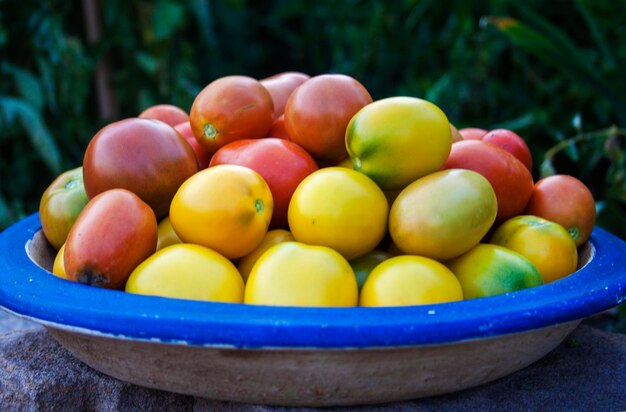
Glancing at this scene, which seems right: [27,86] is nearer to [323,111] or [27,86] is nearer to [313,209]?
[323,111]

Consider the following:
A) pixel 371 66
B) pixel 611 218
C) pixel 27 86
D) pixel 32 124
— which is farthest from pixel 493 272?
pixel 371 66

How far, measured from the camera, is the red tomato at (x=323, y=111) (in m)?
1.35

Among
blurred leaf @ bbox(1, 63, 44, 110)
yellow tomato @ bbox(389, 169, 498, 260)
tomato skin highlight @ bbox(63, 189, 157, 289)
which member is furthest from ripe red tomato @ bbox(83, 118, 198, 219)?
blurred leaf @ bbox(1, 63, 44, 110)

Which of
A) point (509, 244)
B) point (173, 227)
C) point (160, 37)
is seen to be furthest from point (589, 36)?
point (173, 227)

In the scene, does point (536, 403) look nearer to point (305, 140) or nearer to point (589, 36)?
point (305, 140)

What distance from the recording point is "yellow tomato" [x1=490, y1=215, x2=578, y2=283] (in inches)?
49.4

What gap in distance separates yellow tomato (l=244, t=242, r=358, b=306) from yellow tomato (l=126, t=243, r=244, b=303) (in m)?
0.04

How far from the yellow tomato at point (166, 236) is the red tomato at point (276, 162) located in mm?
155

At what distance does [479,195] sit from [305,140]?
38cm

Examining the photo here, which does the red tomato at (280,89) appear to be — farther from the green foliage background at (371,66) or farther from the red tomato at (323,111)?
the green foliage background at (371,66)

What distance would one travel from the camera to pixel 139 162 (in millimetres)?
1302

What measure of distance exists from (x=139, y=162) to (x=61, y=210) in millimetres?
234

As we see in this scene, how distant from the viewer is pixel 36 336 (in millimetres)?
1400

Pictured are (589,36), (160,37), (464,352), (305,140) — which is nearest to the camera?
(464,352)
